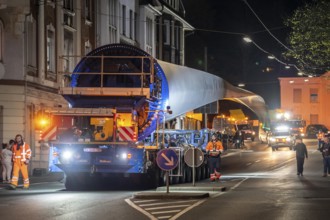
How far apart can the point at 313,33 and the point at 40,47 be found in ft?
45.3

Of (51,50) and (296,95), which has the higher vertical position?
(296,95)

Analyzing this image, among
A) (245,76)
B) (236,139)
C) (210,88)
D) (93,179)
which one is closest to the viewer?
(93,179)

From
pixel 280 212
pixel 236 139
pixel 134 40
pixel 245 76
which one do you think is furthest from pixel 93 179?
pixel 245 76

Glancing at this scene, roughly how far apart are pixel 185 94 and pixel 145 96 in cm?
411

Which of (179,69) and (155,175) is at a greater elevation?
(179,69)

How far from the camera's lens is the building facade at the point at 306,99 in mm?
87750

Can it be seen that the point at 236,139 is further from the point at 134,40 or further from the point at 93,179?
the point at 93,179

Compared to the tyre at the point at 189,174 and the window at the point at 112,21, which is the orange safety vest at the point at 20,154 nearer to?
the tyre at the point at 189,174

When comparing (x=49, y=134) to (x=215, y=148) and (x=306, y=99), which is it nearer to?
(x=215, y=148)

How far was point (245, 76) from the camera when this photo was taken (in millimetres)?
93375

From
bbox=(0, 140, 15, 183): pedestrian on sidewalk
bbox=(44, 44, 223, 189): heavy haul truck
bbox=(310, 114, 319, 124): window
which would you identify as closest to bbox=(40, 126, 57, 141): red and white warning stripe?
bbox=(44, 44, 223, 189): heavy haul truck

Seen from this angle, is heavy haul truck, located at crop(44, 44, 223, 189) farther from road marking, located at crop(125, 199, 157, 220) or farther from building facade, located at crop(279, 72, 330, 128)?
building facade, located at crop(279, 72, 330, 128)

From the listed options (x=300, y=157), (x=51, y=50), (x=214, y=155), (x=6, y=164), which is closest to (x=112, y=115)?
(x=214, y=155)

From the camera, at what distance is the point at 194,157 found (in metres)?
21.5
